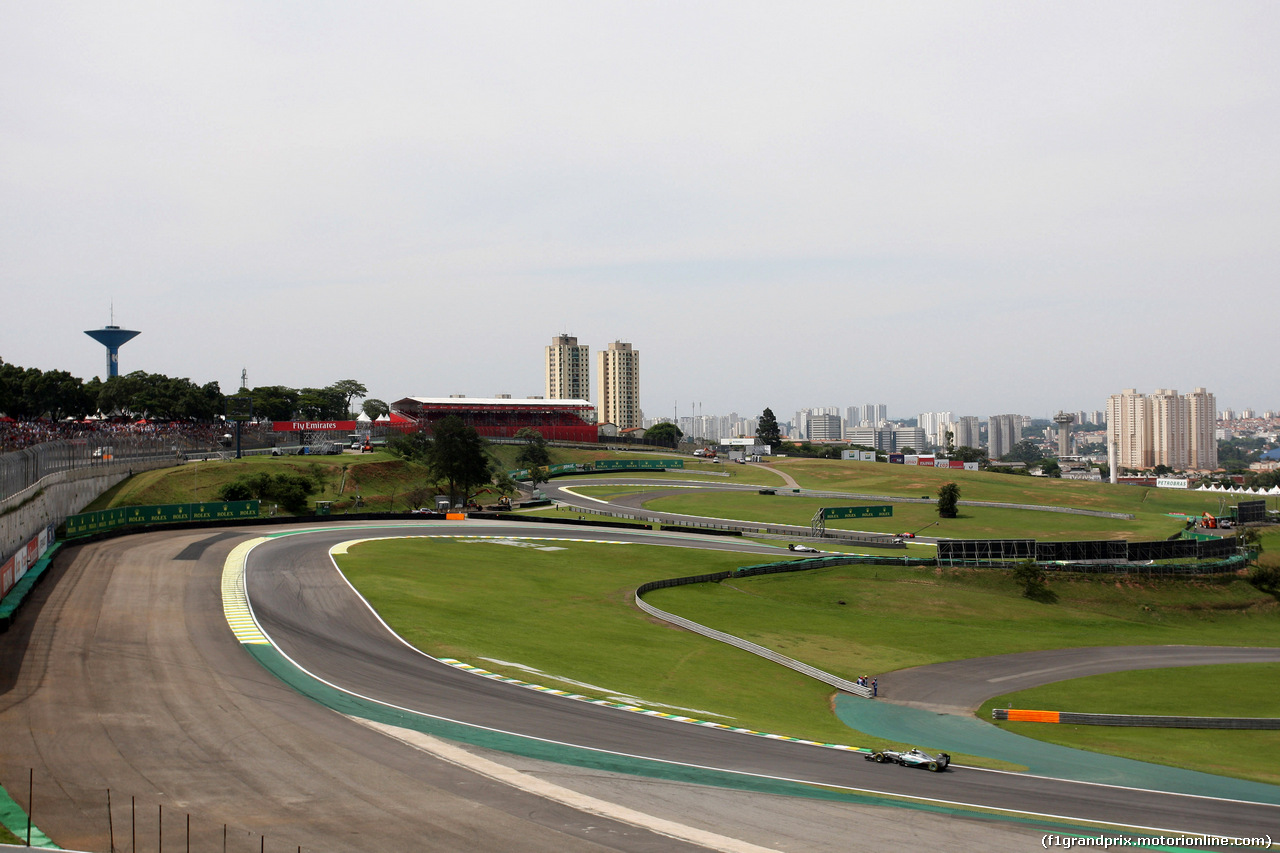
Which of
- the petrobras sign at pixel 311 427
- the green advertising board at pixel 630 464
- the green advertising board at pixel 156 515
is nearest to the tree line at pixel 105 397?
the petrobras sign at pixel 311 427

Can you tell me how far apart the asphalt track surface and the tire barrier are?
412 inches

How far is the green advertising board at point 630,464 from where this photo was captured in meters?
141

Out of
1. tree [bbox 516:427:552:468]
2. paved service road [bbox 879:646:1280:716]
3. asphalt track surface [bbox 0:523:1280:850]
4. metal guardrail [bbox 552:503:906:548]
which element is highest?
tree [bbox 516:427:552:468]

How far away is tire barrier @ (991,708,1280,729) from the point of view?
31172 mm

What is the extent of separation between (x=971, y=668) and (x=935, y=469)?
376 feet

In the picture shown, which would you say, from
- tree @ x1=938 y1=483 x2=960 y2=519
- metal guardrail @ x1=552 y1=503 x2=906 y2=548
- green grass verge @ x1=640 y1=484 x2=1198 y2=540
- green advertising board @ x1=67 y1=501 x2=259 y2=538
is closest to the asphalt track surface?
green advertising board @ x1=67 y1=501 x2=259 y2=538

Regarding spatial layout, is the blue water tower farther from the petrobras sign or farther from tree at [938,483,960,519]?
tree at [938,483,960,519]

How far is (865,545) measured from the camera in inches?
3071

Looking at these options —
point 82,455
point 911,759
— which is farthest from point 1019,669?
point 82,455

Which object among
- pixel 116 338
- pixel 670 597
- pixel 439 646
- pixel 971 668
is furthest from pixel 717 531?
pixel 116 338

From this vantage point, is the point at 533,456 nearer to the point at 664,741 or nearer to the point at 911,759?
the point at 664,741

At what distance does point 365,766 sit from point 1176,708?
1300 inches

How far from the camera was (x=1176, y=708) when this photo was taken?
110 ft

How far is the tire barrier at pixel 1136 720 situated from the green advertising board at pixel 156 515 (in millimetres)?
54030
